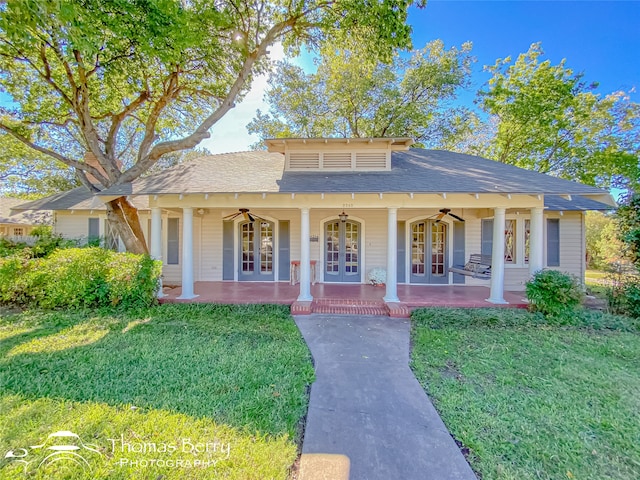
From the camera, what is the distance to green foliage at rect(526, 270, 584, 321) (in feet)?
19.4

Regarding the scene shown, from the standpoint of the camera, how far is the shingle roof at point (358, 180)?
635 cm

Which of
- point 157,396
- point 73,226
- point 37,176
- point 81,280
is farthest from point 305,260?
point 37,176

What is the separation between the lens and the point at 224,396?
312cm

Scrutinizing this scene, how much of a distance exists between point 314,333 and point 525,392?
332cm

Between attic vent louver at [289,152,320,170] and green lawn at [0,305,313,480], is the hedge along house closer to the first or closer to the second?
attic vent louver at [289,152,320,170]

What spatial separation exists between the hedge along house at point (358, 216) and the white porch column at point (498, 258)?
0.03m

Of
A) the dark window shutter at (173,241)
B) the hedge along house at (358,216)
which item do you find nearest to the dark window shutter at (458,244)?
the hedge along house at (358,216)

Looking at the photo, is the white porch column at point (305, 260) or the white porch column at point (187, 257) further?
the white porch column at point (187, 257)

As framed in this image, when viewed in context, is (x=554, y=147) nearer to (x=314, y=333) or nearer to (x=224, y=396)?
(x=314, y=333)

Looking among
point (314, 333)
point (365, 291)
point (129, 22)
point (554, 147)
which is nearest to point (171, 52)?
point (129, 22)

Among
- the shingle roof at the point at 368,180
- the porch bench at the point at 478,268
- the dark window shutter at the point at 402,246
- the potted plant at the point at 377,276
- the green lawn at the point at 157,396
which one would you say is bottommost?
the green lawn at the point at 157,396

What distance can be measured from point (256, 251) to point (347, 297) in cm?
395

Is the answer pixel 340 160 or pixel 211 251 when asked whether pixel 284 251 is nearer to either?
pixel 211 251

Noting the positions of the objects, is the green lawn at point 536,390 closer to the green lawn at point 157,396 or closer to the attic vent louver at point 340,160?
the green lawn at point 157,396
